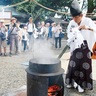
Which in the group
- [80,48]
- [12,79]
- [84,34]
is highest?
[84,34]

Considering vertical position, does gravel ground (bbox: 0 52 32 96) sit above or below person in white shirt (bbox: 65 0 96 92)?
below

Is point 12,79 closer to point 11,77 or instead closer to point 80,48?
point 11,77

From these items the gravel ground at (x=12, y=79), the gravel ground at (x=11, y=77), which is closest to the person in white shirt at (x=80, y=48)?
the gravel ground at (x=12, y=79)

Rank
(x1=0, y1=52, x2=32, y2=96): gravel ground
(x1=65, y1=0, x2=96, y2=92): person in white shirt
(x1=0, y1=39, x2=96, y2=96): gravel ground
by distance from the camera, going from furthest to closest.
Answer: (x1=0, y1=52, x2=32, y2=96): gravel ground
(x1=0, y1=39, x2=96, y2=96): gravel ground
(x1=65, y1=0, x2=96, y2=92): person in white shirt

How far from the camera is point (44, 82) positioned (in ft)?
10.0

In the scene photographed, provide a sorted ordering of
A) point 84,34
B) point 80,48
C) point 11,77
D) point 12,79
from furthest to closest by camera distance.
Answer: point 11,77 < point 12,79 < point 80,48 < point 84,34

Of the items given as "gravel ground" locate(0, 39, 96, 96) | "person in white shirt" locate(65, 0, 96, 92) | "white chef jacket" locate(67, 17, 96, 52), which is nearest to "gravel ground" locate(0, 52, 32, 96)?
"gravel ground" locate(0, 39, 96, 96)

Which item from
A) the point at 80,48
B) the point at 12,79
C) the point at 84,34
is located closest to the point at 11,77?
the point at 12,79

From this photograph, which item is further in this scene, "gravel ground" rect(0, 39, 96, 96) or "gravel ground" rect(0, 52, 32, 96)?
"gravel ground" rect(0, 52, 32, 96)

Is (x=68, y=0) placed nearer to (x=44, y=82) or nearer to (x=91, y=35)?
(x=91, y=35)

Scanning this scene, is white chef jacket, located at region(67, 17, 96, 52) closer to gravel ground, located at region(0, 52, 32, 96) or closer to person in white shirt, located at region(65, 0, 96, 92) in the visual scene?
person in white shirt, located at region(65, 0, 96, 92)

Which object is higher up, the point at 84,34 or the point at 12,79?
the point at 84,34

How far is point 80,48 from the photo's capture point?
4.26 m

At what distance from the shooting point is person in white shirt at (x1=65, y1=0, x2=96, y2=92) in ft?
13.1
